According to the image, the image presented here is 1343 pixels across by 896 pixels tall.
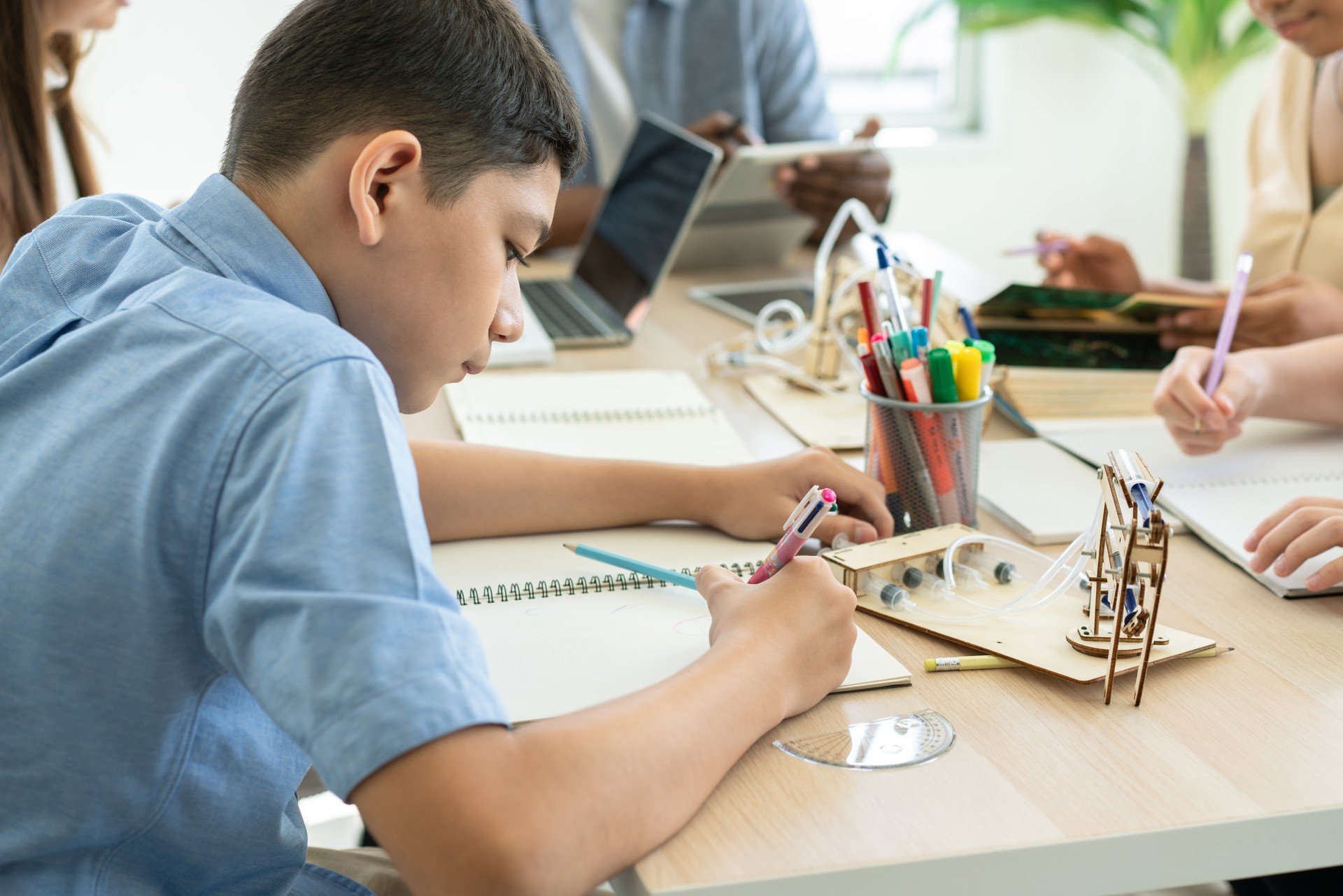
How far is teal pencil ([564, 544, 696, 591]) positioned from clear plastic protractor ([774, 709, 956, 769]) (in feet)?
0.59

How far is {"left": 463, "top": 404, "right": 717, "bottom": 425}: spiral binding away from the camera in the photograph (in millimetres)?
1167

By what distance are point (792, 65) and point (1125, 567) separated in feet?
6.35

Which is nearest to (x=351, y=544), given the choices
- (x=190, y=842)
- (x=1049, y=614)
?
(x=190, y=842)

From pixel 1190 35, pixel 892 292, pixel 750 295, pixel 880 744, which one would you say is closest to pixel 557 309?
pixel 750 295

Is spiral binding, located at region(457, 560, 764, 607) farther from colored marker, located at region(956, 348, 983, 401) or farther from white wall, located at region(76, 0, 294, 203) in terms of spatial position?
white wall, located at region(76, 0, 294, 203)

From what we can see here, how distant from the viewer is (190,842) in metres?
0.62

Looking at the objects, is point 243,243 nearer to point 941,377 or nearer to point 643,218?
point 941,377

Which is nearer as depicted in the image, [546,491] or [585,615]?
[585,615]

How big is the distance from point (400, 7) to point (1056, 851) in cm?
54

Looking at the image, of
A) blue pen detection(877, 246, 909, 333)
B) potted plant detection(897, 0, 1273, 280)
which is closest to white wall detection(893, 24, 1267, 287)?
potted plant detection(897, 0, 1273, 280)

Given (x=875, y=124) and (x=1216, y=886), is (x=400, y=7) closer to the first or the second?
(x=875, y=124)

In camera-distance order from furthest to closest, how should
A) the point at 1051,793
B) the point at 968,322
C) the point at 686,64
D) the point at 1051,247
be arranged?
the point at 686,64 < the point at 1051,247 < the point at 968,322 < the point at 1051,793

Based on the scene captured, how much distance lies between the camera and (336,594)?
1.58 ft

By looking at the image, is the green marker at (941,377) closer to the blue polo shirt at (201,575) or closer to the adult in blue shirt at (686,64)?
the blue polo shirt at (201,575)
